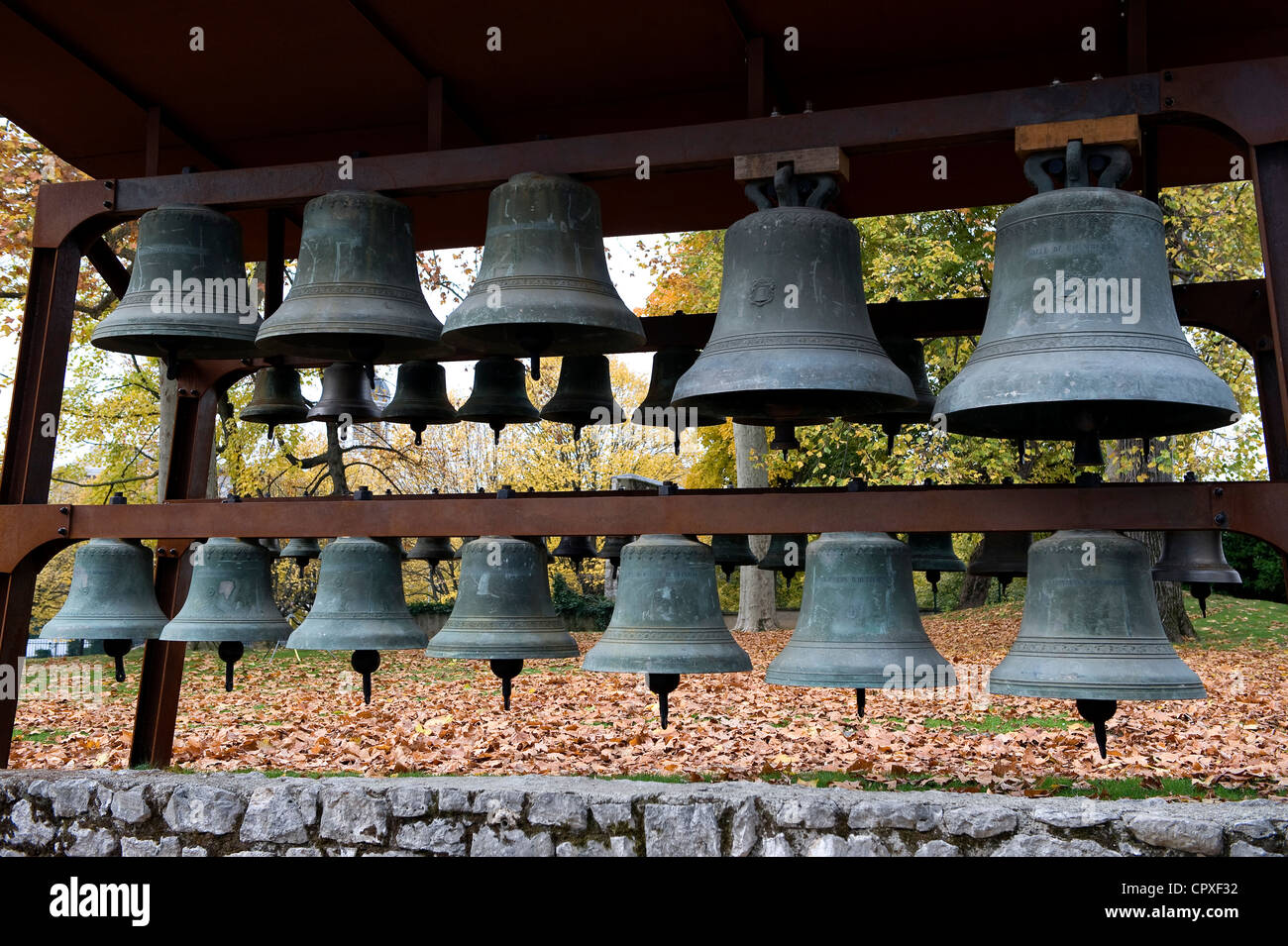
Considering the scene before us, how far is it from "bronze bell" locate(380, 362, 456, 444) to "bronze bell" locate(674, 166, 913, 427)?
112 inches

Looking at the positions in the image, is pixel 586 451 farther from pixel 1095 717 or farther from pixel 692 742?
pixel 1095 717

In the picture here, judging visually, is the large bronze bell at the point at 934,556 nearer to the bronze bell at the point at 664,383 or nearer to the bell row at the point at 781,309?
the bell row at the point at 781,309

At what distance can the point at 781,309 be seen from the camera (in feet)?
14.2

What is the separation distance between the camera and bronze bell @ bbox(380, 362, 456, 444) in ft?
22.9

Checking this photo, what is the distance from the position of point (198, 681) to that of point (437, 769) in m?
8.37

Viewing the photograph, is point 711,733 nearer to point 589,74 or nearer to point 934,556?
point 934,556

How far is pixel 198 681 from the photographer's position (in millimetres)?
15516

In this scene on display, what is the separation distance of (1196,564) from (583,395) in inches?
130

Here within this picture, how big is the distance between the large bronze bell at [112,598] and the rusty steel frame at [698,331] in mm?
189

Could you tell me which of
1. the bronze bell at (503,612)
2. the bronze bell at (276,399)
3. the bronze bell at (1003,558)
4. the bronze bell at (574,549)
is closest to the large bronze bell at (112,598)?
the bronze bell at (503,612)

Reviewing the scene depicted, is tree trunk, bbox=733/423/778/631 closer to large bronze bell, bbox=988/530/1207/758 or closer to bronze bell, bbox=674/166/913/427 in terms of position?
bronze bell, bbox=674/166/913/427

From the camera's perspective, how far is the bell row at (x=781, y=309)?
393 cm

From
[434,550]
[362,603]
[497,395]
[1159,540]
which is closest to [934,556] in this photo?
[497,395]

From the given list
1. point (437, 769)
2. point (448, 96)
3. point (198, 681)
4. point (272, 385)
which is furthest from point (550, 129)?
point (198, 681)
